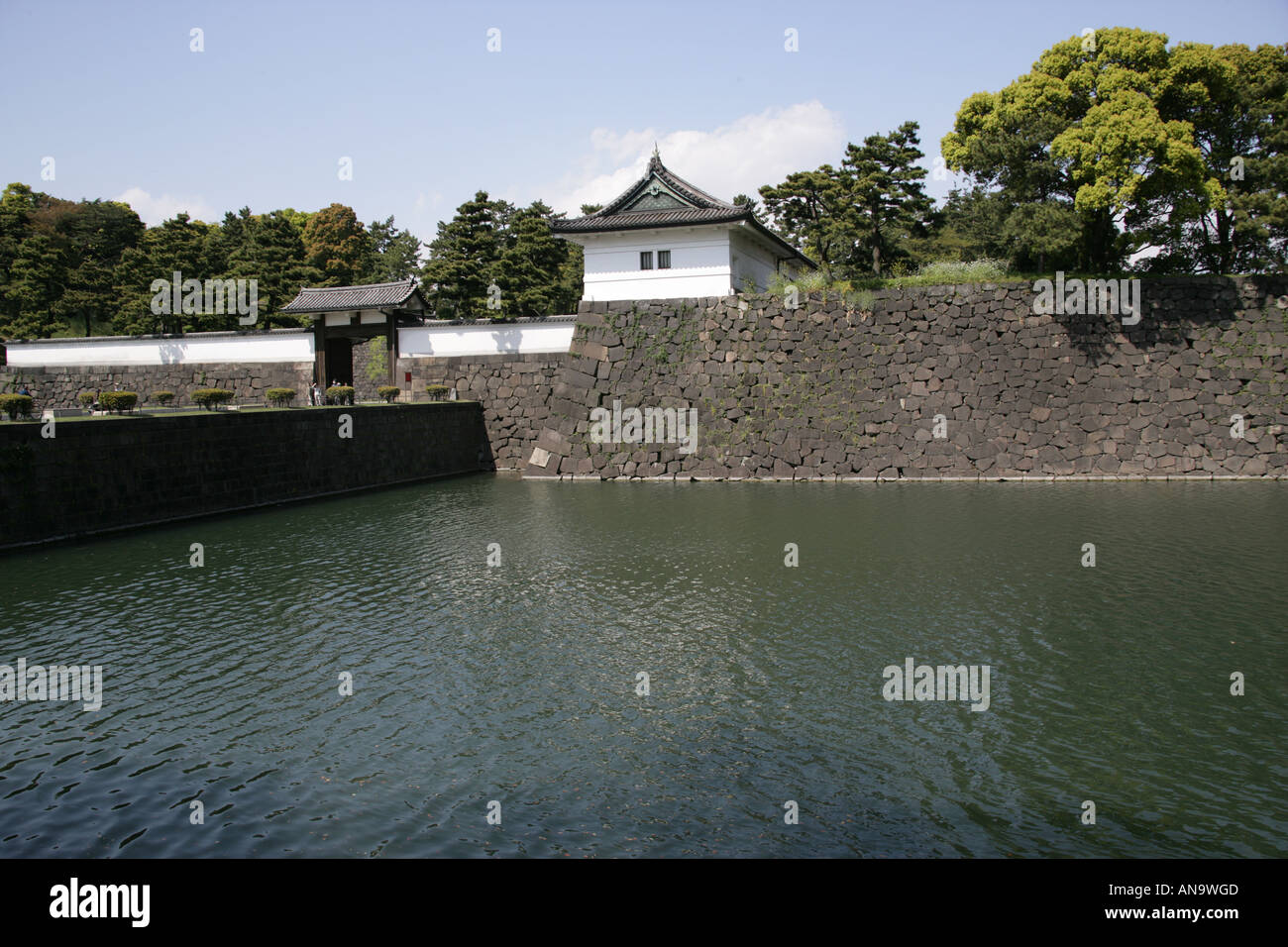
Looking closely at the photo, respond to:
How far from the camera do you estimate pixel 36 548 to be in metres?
14.9

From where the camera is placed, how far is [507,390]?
3003 centimetres

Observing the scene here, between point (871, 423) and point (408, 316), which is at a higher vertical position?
point (408, 316)

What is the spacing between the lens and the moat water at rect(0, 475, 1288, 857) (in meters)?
5.65

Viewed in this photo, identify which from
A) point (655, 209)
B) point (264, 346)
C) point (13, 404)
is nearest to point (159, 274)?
point (264, 346)

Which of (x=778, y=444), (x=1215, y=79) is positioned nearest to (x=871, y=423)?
(x=778, y=444)

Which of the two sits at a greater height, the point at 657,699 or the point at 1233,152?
the point at 1233,152

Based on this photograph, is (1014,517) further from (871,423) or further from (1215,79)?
(1215,79)

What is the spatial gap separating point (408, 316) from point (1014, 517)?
23.0m

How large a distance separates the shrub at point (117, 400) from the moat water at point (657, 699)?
165 inches

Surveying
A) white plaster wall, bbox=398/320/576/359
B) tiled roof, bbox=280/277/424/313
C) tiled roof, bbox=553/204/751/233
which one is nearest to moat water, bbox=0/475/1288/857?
tiled roof, bbox=553/204/751/233

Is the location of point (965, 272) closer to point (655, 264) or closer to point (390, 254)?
point (655, 264)

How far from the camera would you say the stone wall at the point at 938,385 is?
2297 cm

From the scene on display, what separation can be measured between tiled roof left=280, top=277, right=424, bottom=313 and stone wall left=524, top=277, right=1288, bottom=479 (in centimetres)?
777

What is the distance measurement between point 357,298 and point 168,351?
A: 812 centimetres
